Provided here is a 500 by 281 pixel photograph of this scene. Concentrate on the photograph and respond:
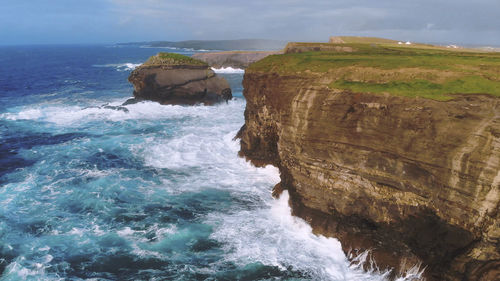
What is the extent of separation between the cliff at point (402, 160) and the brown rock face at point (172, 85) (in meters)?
32.4

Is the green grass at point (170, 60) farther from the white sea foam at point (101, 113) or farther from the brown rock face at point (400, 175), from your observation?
the brown rock face at point (400, 175)

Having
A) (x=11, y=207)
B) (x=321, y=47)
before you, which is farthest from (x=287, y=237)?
(x=321, y=47)

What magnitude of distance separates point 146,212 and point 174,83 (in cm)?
3373

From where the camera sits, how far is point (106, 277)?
47.4 feet

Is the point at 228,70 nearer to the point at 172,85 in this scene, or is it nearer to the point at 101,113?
the point at 172,85

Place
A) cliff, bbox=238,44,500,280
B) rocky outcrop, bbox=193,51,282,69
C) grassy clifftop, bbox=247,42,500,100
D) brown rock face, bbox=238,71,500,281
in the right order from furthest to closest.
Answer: rocky outcrop, bbox=193,51,282,69 < grassy clifftop, bbox=247,42,500,100 < cliff, bbox=238,44,500,280 < brown rock face, bbox=238,71,500,281

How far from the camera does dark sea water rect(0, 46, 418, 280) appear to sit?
15.0 m

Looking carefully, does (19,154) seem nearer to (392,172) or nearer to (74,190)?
(74,190)

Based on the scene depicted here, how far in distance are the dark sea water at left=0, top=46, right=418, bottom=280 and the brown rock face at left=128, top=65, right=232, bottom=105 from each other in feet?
42.0

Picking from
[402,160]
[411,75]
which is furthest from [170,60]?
[402,160]

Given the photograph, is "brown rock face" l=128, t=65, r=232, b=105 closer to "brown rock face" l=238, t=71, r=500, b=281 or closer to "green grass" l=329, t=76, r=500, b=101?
"brown rock face" l=238, t=71, r=500, b=281

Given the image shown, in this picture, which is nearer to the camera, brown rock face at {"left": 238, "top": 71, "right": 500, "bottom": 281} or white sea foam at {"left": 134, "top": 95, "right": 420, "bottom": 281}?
brown rock face at {"left": 238, "top": 71, "right": 500, "bottom": 281}

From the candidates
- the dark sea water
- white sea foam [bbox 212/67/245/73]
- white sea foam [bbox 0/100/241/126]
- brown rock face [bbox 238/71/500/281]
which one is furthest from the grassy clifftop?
white sea foam [bbox 212/67/245/73]

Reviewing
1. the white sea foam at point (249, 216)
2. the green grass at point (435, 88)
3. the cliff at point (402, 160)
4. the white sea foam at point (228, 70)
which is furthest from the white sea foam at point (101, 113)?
the white sea foam at point (228, 70)
